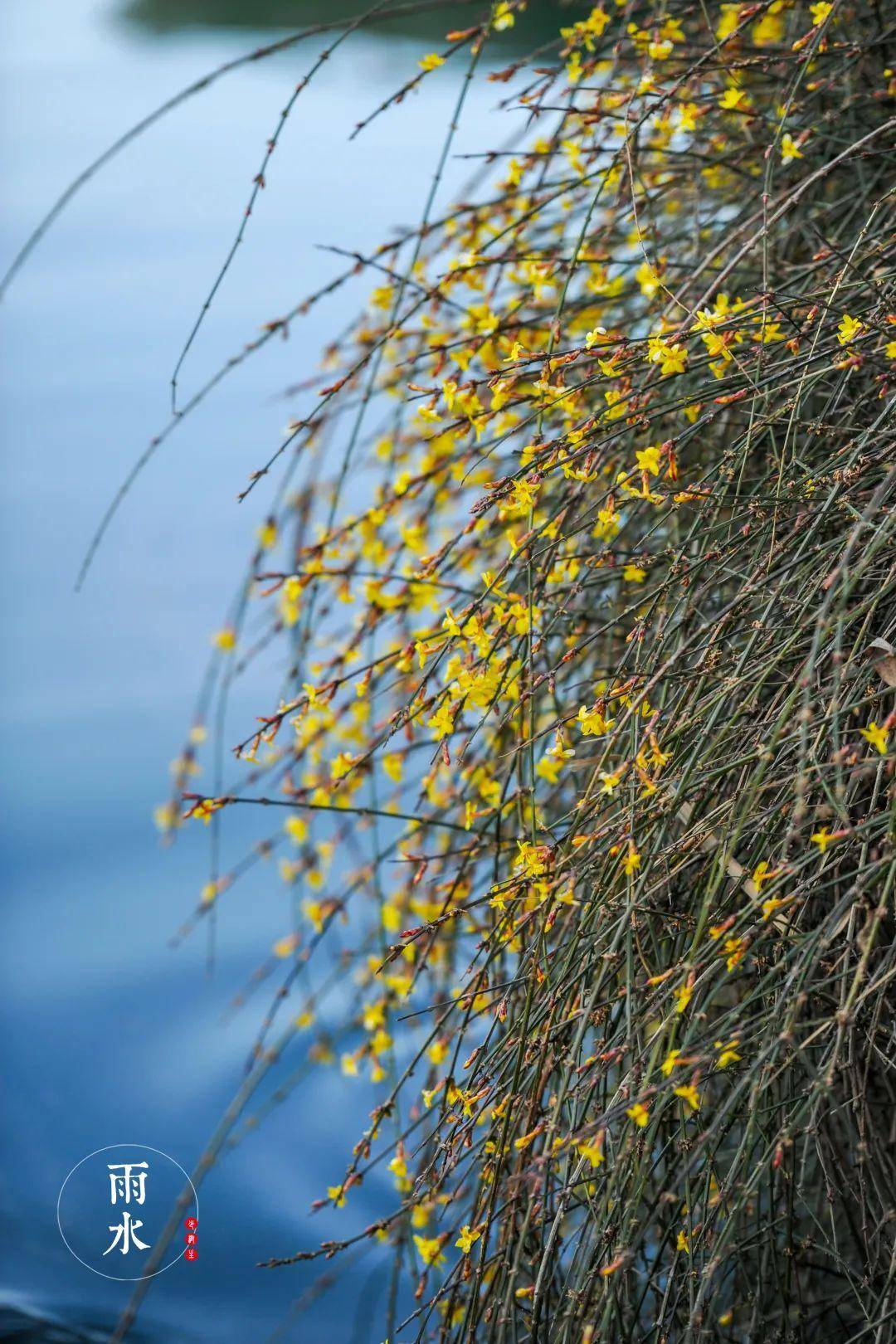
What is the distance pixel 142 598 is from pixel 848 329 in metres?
1.89

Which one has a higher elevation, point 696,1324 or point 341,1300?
point 696,1324

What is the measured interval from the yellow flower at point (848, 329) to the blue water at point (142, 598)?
1.24m

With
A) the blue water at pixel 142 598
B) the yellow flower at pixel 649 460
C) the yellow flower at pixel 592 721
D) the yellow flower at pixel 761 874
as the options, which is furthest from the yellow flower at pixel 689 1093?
the blue water at pixel 142 598

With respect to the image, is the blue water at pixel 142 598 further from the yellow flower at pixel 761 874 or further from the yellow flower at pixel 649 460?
the yellow flower at pixel 649 460

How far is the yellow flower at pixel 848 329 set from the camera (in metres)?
0.76

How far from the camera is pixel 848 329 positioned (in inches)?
30.2

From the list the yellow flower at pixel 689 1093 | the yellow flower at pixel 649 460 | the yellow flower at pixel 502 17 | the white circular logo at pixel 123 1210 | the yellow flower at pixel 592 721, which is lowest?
the white circular logo at pixel 123 1210

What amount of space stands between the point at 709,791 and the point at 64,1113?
1269mm

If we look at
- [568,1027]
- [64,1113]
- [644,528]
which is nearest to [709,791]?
[568,1027]

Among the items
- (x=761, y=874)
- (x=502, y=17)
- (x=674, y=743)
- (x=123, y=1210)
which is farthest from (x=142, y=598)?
(x=761, y=874)

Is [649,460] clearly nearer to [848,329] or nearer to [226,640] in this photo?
[848,329]

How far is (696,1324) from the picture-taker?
2.18ft

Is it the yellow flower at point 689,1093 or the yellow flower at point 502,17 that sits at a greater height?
the yellow flower at point 502,17

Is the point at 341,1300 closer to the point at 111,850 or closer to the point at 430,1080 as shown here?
the point at 430,1080
